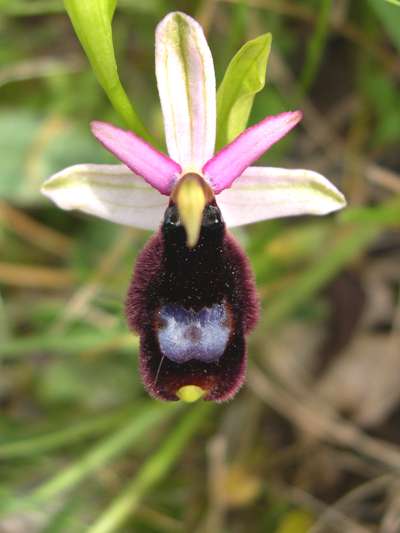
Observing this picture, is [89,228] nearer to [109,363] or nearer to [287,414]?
[109,363]

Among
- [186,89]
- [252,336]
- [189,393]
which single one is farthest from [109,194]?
[252,336]

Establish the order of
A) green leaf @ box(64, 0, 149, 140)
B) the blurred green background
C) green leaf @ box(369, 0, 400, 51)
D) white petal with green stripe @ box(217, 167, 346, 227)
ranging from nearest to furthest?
green leaf @ box(64, 0, 149, 140) → white petal with green stripe @ box(217, 167, 346, 227) → green leaf @ box(369, 0, 400, 51) → the blurred green background

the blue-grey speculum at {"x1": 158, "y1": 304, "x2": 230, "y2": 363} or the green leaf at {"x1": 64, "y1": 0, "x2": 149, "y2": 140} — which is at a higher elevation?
the green leaf at {"x1": 64, "y1": 0, "x2": 149, "y2": 140}

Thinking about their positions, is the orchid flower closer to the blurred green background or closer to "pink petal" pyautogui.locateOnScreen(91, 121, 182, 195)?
"pink petal" pyautogui.locateOnScreen(91, 121, 182, 195)

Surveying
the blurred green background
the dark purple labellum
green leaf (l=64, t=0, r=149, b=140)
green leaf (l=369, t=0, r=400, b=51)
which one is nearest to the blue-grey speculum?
→ the dark purple labellum

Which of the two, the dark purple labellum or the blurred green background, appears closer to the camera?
the dark purple labellum

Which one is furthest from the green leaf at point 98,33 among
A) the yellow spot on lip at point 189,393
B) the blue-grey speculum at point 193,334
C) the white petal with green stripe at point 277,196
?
the yellow spot on lip at point 189,393

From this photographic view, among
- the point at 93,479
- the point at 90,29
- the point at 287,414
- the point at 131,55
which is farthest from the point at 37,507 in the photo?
the point at 131,55
